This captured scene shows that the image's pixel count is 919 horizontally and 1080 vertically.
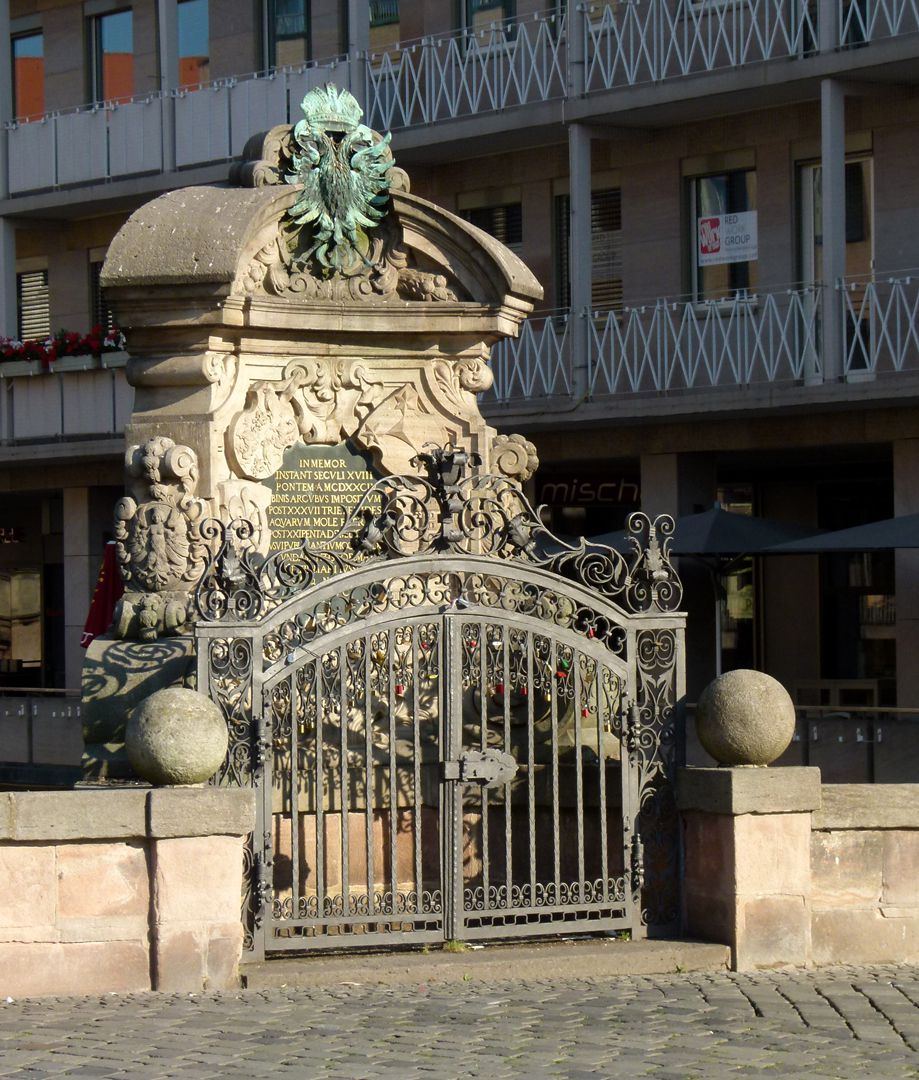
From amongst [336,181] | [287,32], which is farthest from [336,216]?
[287,32]

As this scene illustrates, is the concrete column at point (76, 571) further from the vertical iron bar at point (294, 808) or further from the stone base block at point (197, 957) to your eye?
the stone base block at point (197, 957)

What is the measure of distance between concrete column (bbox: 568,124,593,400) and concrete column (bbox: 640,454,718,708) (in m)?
1.30

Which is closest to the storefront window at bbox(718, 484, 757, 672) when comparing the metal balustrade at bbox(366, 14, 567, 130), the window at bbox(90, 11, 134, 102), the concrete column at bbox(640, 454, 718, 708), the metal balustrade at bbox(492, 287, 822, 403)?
the concrete column at bbox(640, 454, 718, 708)

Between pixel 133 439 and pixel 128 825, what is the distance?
3031 millimetres

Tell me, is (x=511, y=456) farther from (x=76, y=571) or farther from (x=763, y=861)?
(x=76, y=571)

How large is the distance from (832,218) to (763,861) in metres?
15.3

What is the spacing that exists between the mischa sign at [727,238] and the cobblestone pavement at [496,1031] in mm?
17909

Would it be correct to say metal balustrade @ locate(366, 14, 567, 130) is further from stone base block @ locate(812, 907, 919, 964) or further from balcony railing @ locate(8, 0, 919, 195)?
stone base block @ locate(812, 907, 919, 964)

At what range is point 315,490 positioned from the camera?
1227cm

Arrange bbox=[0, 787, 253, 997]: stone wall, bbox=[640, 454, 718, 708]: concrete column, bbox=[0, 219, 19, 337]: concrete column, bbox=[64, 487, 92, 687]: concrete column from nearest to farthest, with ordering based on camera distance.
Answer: bbox=[0, 787, 253, 997]: stone wall → bbox=[640, 454, 718, 708]: concrete column → bbox=[0, 219, 19, 337]: concrete column → bbox=[64, 487, 92, 687]: concrete column

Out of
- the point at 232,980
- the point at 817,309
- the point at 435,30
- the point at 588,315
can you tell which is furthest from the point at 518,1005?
the point at 435,30

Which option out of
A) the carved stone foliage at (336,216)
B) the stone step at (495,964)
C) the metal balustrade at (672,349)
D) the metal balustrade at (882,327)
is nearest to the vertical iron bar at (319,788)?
the stone step at (495,964)

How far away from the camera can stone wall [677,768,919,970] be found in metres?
10.0

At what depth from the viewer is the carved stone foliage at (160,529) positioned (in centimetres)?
1153
